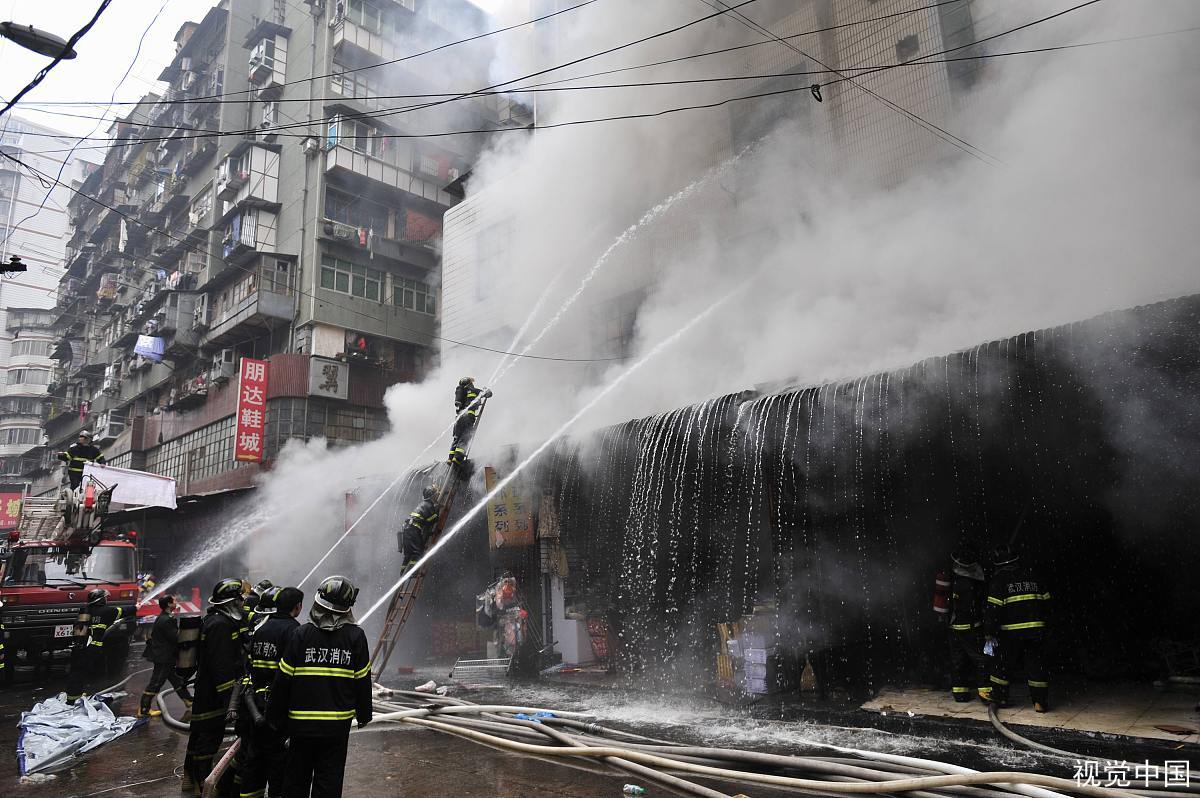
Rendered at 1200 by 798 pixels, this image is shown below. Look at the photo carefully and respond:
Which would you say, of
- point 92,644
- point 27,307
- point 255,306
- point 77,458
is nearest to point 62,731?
point 92,644

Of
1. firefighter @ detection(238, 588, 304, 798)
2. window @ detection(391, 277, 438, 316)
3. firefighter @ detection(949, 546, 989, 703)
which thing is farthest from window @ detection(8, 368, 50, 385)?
firefighter @ detection(949, 546, 989, 703)

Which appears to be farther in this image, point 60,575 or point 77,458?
point 77,458

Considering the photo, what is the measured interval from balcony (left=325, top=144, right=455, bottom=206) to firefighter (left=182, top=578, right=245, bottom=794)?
26.0 meters

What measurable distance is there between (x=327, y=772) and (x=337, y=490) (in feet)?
50.4

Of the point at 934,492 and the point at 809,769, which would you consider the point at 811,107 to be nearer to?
the point at 934,492

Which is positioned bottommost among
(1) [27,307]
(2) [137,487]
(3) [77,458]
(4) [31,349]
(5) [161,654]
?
(5) [161,654]

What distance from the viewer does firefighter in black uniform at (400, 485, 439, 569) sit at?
1000 centimetres

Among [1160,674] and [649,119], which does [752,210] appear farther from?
[1160,674]

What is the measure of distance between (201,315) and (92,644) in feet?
78.7

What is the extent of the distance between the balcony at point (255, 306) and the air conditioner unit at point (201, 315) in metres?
0.71

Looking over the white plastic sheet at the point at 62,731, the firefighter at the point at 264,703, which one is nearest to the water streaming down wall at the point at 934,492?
the firefighter at the point at 264,703

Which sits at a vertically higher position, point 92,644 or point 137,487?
point 137,487

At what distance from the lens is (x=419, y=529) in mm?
Answer: 10062

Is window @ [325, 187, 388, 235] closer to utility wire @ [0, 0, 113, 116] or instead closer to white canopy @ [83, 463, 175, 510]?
white canopy @ [83, 463, 175, 510]
